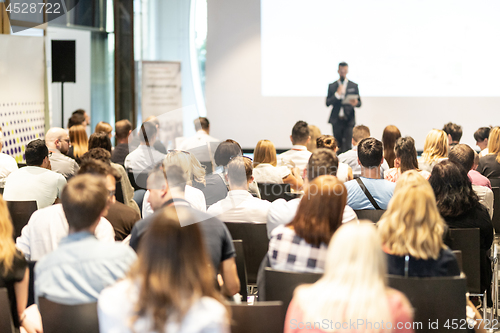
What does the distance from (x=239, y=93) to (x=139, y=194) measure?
20.4 ft

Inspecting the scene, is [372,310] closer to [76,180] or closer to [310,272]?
[310,272]

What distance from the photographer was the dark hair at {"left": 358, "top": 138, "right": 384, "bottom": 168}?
3559 mm

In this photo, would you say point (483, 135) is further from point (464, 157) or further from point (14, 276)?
point (14, 276)

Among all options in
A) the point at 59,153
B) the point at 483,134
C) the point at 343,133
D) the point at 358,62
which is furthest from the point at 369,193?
the point at 358,62

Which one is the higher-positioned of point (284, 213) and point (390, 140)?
point (390, 140)

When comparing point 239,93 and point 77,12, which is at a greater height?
point 77,12

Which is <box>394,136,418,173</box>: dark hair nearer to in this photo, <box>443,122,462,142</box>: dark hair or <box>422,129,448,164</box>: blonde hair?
<box>422,129,448,164</box>: blonde hair

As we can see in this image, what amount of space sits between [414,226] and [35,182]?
9.21 ft

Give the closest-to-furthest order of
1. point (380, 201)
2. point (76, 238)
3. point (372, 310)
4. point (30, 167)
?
point (372, 310)
point (76, 238)
point (380, 201)
point (30, 167)

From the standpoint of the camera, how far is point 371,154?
355cm

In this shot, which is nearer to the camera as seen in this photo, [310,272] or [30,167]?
[310,272]

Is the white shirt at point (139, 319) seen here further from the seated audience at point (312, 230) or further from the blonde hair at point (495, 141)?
the blonde hair at point (495, 141)

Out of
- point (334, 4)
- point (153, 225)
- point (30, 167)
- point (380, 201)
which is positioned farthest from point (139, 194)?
point (334, 4)

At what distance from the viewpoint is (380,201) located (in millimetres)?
3342
